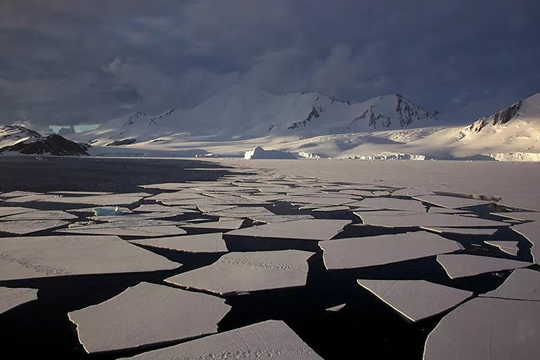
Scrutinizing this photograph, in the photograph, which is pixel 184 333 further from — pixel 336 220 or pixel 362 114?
pixel 362 114

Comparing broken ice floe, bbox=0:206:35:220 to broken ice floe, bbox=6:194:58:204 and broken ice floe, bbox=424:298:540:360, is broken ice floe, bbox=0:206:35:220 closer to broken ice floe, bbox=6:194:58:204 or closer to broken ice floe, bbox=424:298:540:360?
broken ice floe, bbox=6:194:58:204

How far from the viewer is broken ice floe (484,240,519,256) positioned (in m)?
6.34

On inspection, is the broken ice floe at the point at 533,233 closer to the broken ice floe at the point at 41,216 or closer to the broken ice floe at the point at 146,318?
the broken ice floe at the point at 146,318

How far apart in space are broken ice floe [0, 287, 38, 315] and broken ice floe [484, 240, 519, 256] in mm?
6278

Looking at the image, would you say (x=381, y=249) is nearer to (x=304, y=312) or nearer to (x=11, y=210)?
(x=304, y=312)

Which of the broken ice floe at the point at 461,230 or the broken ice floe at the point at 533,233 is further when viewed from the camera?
the broken ice floe at the point at 461,230

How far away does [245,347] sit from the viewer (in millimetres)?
3248

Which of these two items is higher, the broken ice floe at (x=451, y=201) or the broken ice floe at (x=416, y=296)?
the broken ice floe at (x=451, y=201)

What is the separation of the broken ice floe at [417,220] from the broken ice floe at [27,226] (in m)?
5.99

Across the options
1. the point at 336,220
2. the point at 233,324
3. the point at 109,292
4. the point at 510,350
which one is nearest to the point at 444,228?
the point at 336,220

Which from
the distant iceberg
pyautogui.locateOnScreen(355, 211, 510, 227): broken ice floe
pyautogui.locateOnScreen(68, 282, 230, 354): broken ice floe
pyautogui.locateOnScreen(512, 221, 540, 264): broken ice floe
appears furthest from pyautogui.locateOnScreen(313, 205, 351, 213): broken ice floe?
the distant iceberg

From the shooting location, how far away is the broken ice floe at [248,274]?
4699 millimetres

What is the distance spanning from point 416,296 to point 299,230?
336cm

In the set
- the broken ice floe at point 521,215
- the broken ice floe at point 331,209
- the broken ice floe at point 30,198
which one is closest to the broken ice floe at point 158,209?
the broken ice floe at point 331,209
